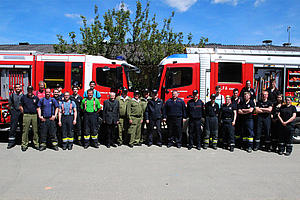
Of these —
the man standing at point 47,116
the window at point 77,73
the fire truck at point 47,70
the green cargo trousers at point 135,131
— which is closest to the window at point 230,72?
the green cargo trousers at point 135,131

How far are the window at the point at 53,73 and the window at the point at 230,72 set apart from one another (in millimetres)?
5299

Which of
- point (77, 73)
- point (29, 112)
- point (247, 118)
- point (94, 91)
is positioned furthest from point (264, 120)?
point (29, 112)

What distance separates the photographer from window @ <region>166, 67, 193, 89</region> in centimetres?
771

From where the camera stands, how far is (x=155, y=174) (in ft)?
15.6

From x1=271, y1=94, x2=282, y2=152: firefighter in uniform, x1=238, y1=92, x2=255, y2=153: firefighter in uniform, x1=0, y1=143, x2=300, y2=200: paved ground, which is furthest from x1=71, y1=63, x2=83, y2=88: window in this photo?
x1=271, y1=94, x2=282, y2=152: firefighter in uniform

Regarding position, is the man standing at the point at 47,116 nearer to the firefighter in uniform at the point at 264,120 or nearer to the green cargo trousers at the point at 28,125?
the green cargo trousers at the point at 28,125

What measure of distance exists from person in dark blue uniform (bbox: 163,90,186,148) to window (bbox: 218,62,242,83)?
1702 mm

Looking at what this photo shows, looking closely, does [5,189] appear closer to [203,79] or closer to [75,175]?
[75,175]

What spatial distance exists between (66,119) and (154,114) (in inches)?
101

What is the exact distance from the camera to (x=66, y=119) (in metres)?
6.66

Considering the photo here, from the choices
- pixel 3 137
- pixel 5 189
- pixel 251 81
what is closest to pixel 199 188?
pixel 5 189

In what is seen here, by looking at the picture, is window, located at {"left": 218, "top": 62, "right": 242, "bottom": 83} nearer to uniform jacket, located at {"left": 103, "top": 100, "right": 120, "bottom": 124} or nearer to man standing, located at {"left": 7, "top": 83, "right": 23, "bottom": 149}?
uniform jacket, located at {"left": 103, "top": 100, "right": 120, "bottom": 124}

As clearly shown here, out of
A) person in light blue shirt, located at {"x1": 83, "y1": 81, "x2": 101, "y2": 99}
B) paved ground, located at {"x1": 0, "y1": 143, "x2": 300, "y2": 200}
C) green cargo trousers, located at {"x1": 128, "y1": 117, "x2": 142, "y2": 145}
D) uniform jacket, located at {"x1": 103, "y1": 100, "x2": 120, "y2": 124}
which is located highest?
person in light blue shirt, located at {"x1": 83, "y1": 81, "x2": 101, "y2": 99}

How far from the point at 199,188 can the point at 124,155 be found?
Result: 2.54m
